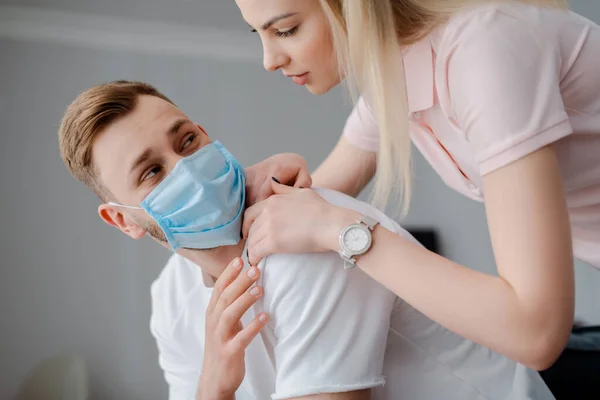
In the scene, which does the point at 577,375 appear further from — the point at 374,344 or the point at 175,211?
the point at 175,211

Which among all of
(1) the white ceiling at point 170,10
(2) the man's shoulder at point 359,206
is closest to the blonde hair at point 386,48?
(2) the man's shoulder at point 359,206

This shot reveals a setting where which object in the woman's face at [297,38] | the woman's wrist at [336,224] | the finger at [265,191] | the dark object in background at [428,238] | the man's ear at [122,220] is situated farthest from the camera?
the dark object in background at [428,238]

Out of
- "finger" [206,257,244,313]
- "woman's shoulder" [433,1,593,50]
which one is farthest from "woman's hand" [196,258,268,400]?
"woman's shoulder" [433,1,593,50]

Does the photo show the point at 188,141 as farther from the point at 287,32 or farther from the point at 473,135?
the point at 473,135

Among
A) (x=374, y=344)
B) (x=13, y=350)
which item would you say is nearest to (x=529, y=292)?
(x=374, y=344)

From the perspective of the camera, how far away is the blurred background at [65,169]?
7.44ft

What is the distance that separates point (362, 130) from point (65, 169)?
4.66ft

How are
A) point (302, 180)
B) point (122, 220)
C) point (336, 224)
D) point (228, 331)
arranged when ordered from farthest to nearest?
point (122, 220)
point (302, 180)
point (228, 331)
point (336, 224)

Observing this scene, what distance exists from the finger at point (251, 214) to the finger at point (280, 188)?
0.14 ft

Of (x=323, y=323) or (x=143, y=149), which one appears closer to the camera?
(x=323, y=323)

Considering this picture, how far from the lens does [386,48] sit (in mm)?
900

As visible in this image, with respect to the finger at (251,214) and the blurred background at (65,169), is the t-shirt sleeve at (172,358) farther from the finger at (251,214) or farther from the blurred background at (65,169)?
the blurred background at (65,169)

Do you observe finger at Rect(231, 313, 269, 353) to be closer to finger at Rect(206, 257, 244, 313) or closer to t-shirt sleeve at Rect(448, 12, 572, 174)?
finger at Rect(206, 257, 244, 313)

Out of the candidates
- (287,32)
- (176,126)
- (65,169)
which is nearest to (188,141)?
(176,126)
